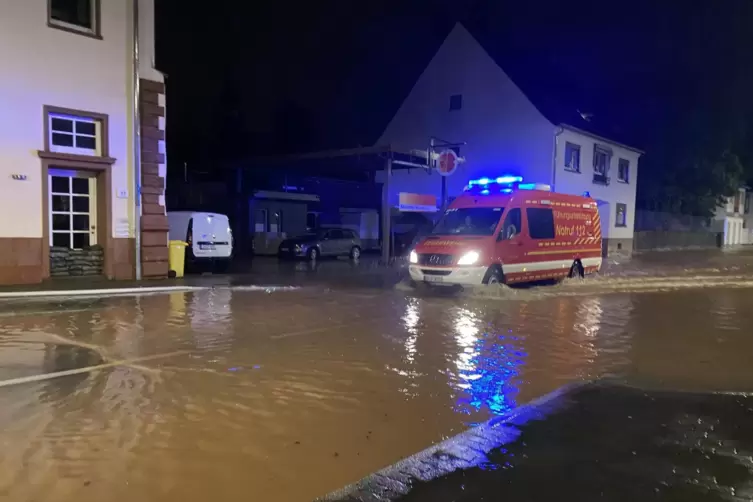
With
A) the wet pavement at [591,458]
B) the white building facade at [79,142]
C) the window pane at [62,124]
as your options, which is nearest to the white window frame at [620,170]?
the white building facade at [79,142]

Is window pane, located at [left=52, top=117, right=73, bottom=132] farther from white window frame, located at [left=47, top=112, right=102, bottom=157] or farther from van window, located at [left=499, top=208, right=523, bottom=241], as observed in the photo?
van window, located at [left=499, top=208, right=523, bottom=241]

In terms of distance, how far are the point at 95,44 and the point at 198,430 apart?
12543mm

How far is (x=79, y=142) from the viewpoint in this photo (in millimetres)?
14453

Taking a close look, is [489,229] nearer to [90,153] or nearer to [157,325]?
[157,325]

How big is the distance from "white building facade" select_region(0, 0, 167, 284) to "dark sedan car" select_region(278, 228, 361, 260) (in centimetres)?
968

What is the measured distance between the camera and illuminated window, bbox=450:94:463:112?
29.3 m

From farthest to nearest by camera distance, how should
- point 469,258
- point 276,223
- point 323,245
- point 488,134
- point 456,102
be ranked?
point 276,223 < point 456,102 < point 488,134 < point 323,245 < point 469,258

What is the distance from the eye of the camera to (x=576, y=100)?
1294 inches

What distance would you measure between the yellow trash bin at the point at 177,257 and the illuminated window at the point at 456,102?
17.6 m

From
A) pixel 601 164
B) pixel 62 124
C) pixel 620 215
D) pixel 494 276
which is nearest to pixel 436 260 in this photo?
pixel 494 276

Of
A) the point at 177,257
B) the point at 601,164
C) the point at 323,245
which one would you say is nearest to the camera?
the point at 177,257

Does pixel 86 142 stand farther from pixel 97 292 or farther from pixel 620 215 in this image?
pixel 620 215

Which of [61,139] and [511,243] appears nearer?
[511,243]

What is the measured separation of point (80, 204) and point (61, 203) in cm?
44
